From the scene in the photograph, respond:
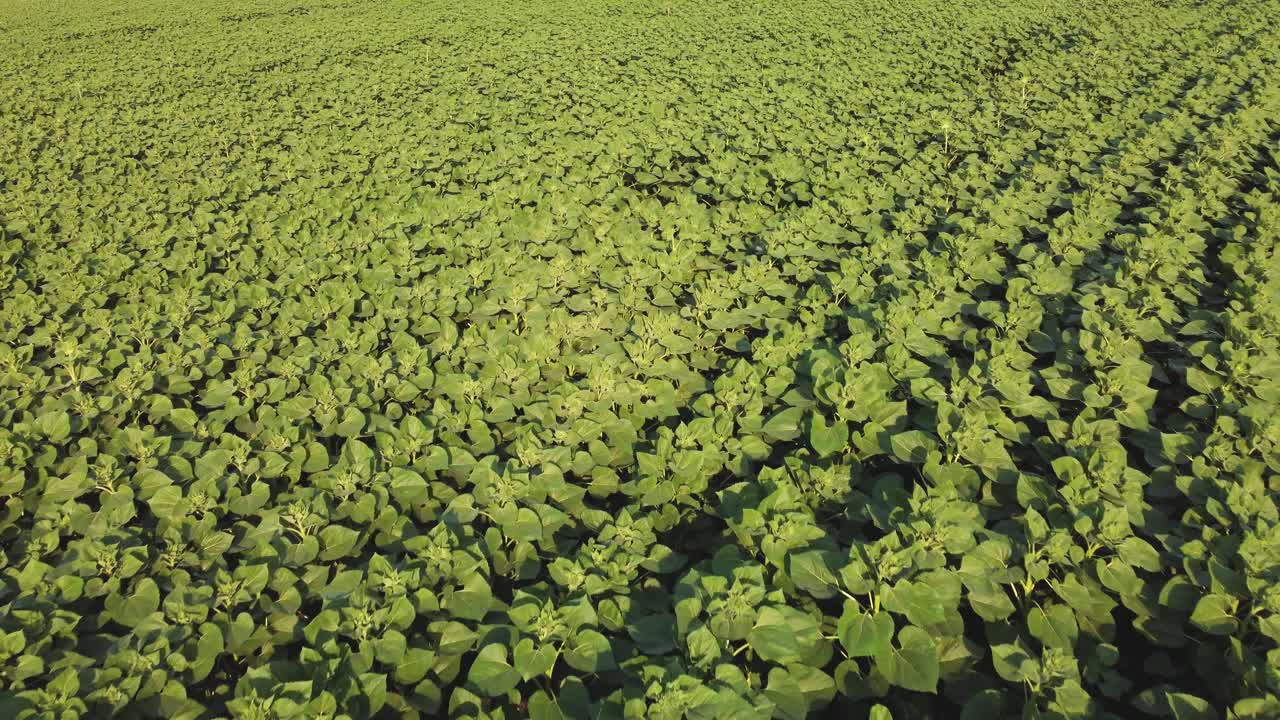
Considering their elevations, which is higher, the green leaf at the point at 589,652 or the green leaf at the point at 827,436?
the green leaf at the point at 827,436

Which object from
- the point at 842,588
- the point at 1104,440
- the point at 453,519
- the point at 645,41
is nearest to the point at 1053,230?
the point at 1104,440

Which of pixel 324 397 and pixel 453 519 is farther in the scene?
pixel 324 397

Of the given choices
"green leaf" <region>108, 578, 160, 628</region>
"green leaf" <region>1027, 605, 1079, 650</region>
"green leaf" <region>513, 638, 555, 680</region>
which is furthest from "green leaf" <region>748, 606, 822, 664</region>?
"green leaf" <region>108, 578, 160, 628</region>

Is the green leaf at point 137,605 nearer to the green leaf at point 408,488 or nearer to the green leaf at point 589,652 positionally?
the green leaf at point 408,488

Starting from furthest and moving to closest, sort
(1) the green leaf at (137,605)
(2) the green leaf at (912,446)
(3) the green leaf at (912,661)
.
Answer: (2) the green leaf at (912,446) < (1) the green leaf at (137,605) < (3) the green leaf at (912,661)

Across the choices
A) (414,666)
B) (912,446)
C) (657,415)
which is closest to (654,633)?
(414,666)

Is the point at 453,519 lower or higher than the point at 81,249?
lower

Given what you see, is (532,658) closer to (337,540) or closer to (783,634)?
(783,634)

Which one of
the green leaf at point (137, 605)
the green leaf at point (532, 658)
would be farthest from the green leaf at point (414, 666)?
the green leaf at point (137, 605)

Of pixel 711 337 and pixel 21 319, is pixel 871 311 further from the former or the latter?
pixel 21 319
